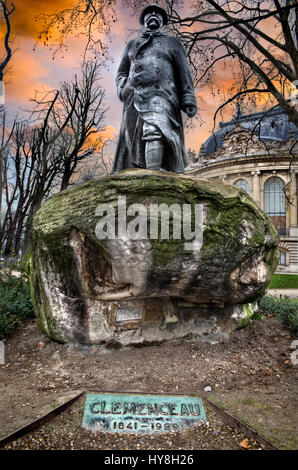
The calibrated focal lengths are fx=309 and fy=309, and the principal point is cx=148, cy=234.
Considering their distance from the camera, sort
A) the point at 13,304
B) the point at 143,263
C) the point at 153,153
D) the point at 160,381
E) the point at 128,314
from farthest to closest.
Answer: the point at 13,304 < the point at 153,153 < the point at 128,314 < the point at 160,381 < the point at 143,263

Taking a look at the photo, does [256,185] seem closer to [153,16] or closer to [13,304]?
[153,16]

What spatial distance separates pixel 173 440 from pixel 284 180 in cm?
3163

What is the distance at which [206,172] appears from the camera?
32.2 metres

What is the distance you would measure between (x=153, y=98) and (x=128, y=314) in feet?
9.29

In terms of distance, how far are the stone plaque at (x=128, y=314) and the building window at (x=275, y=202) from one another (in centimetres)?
2959

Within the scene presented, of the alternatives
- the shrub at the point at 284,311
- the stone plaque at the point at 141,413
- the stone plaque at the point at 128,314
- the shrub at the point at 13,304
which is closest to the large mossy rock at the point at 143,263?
the stone plaque at the point at 128,314

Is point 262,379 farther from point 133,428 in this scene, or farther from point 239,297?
point 133,428

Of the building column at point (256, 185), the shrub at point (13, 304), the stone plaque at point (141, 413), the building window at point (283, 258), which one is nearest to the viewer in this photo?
the stone plaque at point (141, 413)

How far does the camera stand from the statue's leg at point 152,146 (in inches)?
161

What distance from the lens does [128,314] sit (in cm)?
339

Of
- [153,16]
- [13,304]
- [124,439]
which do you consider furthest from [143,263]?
[153,16]

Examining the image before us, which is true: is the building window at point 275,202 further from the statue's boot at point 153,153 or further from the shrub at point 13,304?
the statue's boot at point 153,153

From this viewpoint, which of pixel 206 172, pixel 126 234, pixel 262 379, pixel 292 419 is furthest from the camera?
pixel 206 172
